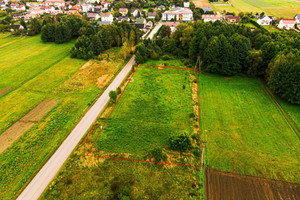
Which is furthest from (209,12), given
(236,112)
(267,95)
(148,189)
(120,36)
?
(148,189)

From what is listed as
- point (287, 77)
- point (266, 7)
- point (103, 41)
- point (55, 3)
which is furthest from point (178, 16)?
point (55, 3)

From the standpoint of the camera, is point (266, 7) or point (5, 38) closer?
point (5, 38)

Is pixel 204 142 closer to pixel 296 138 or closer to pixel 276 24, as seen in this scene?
pixel 296 138

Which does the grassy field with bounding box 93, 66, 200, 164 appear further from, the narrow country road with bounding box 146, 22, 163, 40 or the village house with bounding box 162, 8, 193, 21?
the village house with bounding box 162, 8, 193, 21

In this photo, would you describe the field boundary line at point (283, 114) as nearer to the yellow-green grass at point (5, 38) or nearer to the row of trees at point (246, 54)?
the row of trees at point (246, 54)

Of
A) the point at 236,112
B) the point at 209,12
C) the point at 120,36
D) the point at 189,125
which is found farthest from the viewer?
the point at 209,12

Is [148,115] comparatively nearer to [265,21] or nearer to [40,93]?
[40,93]

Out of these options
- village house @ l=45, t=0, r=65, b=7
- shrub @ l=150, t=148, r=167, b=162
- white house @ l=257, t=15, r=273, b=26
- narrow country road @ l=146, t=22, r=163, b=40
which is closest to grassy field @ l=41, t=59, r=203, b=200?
shrub @ l=150, t=148, r=167, b=162
